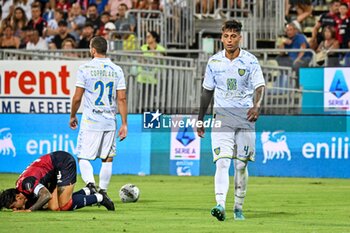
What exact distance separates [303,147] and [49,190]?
9583 mm

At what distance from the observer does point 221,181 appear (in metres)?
13.3

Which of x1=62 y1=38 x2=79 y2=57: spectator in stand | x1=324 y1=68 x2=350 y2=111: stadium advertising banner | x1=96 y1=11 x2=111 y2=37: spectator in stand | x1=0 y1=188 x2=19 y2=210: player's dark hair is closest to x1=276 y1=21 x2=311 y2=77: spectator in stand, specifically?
x1=324 y1=68 x2=350 y2=111: stadium advertising banner

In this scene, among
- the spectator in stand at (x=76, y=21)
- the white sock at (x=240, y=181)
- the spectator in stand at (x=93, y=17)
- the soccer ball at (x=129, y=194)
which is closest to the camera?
the white sock at (x=240, y=181)

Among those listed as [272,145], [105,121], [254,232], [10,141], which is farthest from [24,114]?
[254,232]

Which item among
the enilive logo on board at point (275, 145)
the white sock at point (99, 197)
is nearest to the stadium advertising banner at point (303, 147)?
the enilive logo on board at point (275, 145)

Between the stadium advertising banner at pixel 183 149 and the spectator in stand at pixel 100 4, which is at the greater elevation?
the spectator in stand at pixel 100 4

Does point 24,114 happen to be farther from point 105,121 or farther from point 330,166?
point 105,121

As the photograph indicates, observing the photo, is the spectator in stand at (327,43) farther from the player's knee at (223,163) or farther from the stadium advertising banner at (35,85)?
the player's knee at (223,163)

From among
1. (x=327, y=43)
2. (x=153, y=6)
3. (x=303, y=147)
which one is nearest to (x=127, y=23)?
(x=153, y=6)

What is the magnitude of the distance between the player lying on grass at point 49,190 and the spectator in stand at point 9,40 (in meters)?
16.7

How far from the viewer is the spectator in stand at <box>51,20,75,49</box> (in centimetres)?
3072

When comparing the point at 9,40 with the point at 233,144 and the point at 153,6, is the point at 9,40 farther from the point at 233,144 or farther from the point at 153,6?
the point at 233,144

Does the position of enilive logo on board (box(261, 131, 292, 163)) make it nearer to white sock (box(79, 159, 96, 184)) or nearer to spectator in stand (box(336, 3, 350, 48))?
spectator in stand (box(336, 3, 350, 48))

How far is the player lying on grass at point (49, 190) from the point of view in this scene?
14.2 m
